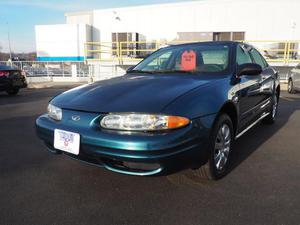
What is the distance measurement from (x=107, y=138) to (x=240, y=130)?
194 centimetres

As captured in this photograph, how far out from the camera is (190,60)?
12.6 feet

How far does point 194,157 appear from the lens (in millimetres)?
2584

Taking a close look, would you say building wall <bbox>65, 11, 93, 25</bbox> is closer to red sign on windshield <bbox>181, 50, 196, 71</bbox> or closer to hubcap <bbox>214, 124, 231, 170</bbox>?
red sign on windshield <bbox>181, 50, 196, 71</bbox>

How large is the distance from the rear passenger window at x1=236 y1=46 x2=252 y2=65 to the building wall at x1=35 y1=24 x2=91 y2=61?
1832 cm

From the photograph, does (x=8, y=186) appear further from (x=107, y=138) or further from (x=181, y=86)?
(x=181, y=86)

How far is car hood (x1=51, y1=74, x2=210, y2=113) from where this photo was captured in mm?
2561

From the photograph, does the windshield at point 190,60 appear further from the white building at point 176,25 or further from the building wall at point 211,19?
the building wall at point 211,19

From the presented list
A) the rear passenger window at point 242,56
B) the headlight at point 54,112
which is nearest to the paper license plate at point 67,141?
the headlight at point 54,112

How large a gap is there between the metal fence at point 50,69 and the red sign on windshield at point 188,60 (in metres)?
15.9

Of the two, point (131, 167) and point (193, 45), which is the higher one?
point (193, 45)

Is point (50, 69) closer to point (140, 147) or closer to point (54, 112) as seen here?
point (54, 112)

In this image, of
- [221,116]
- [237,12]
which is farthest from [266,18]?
[221,116]

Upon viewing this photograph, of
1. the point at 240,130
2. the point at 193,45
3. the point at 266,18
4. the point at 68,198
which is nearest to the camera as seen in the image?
the point at 68,198

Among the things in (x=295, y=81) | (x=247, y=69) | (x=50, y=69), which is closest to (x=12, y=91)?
(x=50, y=69)
